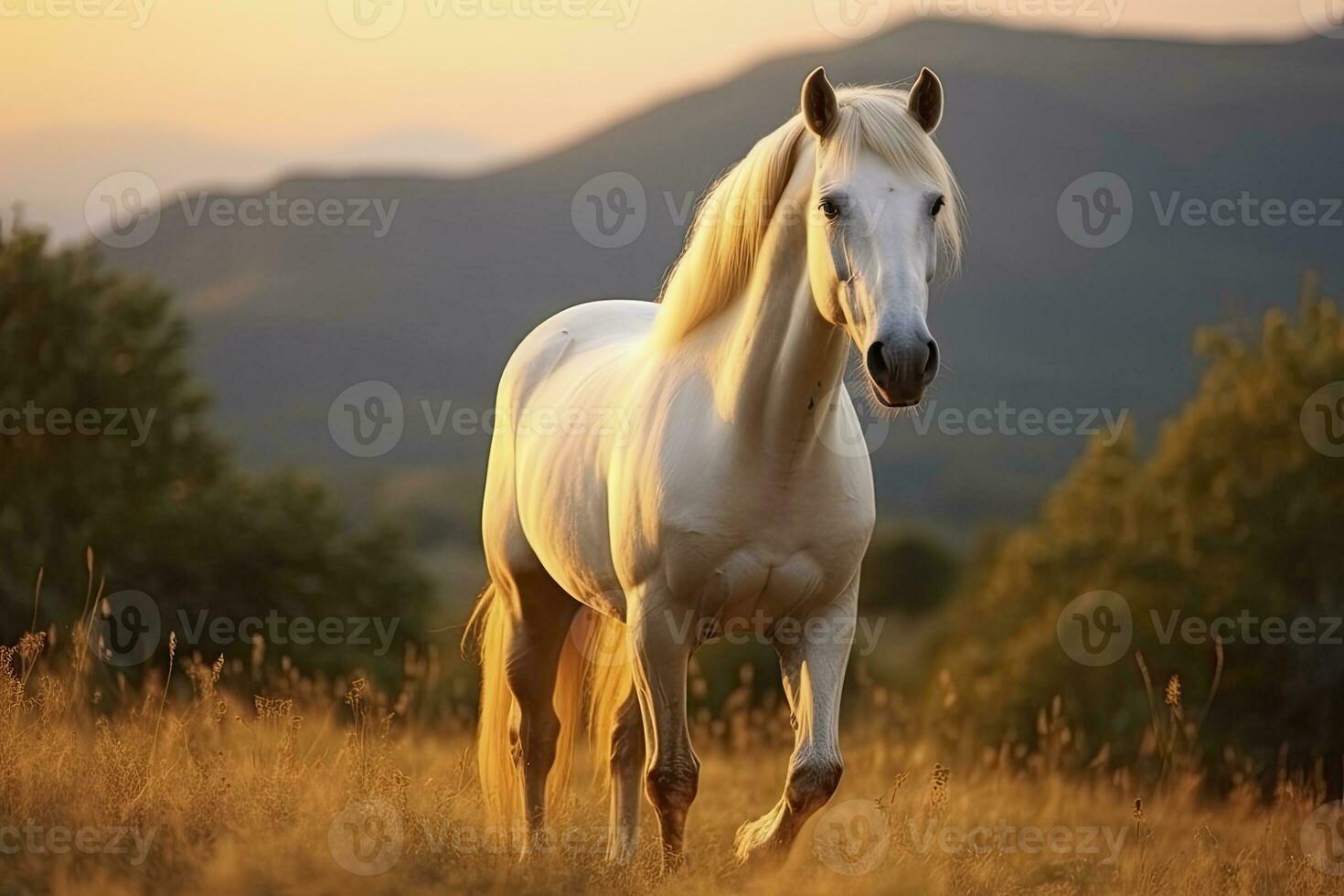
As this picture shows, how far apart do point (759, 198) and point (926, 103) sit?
0.61 meters

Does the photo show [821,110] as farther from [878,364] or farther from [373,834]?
[373,834]

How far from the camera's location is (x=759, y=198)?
4.91 meters

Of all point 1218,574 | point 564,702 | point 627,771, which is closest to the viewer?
point 627,771

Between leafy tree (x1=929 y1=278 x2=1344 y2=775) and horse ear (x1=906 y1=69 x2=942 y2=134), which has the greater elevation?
horse ear (x1=906 y1=69 x2=942 y2=134)

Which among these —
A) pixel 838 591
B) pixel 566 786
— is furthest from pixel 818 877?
pixel 566 786

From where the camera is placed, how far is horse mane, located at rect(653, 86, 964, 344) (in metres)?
4.42

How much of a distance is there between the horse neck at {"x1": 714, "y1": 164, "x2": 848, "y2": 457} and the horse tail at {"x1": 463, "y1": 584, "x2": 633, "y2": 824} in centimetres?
176

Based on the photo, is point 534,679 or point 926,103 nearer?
point 926,103

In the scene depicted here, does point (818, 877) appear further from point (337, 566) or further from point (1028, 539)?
point (1028, 539)

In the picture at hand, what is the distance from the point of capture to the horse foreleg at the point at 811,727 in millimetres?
4738

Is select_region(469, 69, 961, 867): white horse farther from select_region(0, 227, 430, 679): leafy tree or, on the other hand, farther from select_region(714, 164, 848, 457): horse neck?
select_region(0, 227, 430, 679): leafy tree

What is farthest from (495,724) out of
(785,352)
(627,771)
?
(785,352)

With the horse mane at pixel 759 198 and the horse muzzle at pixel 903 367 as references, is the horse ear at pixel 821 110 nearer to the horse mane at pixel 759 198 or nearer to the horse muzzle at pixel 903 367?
the horse mane at pixel 759 198

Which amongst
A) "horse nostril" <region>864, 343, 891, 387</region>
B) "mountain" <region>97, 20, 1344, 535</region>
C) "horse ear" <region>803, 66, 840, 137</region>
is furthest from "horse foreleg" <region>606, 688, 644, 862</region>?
"mountain" <region>97, 20, 1344, 535</region>
